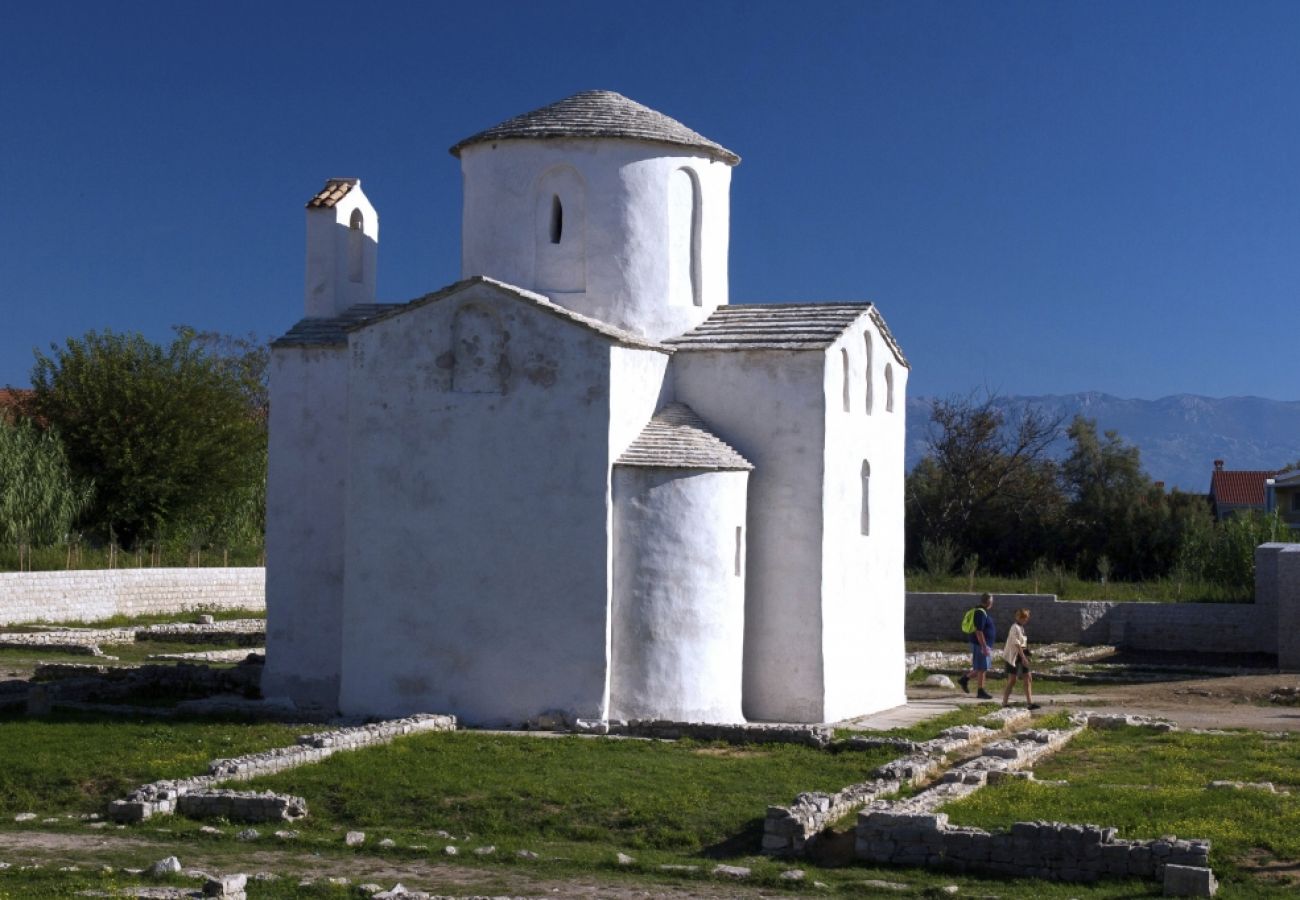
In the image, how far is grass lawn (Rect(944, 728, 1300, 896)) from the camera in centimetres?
1245

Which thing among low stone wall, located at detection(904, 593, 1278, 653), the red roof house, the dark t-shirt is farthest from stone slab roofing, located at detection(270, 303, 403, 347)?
the red roof house

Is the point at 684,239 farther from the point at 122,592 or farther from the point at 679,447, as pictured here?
the point at 122,592

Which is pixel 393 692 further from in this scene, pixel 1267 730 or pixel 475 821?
pixel 1267 730

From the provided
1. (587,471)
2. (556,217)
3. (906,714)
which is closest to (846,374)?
(587,471)

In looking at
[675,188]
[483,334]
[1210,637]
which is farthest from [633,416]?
[1210,637]

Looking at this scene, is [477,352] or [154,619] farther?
[154,619]

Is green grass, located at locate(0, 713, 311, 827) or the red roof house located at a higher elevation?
the red roof house

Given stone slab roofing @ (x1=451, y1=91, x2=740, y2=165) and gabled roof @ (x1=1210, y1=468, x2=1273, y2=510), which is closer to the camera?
stone slab roofing @ (x1=451, y1=91, x2=740, y2=165)

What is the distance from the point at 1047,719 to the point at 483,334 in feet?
27.0

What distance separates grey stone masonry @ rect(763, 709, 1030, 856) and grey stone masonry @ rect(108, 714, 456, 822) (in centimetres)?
418

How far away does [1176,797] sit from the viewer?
46.7ft

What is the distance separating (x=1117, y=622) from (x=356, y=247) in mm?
17565

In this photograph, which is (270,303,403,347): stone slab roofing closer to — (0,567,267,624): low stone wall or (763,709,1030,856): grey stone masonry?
(763,709,1030,856): grey stone masonry

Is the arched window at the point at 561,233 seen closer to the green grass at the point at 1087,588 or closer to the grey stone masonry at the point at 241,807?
the grey stone masonry at the point at 241,807
